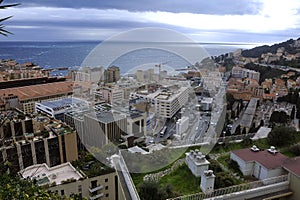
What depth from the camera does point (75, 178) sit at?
251cm

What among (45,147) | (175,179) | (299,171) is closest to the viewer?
(299,171)

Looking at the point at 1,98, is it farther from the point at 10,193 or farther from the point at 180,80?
the point at 10,193

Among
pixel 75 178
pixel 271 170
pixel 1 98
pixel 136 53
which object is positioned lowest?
pixel 1 98

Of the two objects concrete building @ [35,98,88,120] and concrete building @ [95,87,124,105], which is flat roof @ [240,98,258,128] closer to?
concrete building @ [95,87,124,105]

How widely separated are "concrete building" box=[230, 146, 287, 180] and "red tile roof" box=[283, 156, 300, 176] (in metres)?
0.05

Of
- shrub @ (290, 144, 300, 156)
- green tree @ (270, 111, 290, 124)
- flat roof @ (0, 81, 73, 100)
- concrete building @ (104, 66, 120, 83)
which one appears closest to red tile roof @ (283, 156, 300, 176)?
shrub @ (290, 144, 300, 156)

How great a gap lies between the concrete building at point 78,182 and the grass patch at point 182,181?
486 mm

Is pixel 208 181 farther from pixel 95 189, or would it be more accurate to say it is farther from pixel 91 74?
pixel 91 74

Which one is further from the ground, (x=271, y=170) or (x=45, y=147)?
(x=271, y=170)

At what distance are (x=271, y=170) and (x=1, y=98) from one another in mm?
9090

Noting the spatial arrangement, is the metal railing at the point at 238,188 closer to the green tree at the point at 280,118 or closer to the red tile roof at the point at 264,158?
the red tile roof at the point at 264,158

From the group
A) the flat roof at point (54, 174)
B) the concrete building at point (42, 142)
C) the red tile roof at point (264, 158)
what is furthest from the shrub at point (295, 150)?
the concrete building at point (42, 142)

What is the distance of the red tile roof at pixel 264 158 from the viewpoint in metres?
2.30

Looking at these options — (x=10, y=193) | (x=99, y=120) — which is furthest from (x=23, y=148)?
(x=10, y=193)
